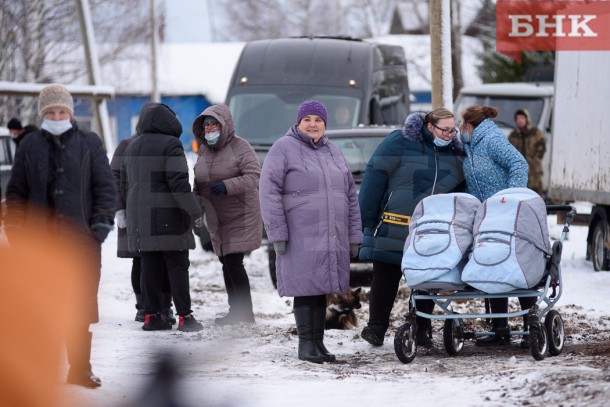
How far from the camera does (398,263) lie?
350 inches

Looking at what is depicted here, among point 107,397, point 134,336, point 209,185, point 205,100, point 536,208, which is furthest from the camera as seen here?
point 205,100

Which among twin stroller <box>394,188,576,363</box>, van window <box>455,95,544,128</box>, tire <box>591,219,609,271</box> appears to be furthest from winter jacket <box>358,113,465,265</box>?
van window <box>455,95,544,128</box>

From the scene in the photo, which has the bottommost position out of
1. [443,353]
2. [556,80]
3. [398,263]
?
[443,353]

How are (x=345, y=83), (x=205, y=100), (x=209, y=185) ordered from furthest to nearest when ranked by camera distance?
(x=205, y=100), (x=345, y=83), (x=209, y=185)

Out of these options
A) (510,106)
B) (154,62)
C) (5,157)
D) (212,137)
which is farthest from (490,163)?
(154,62)

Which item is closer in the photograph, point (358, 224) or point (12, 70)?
point (358, 224)

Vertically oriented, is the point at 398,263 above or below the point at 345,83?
below

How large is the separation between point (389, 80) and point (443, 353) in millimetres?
11048

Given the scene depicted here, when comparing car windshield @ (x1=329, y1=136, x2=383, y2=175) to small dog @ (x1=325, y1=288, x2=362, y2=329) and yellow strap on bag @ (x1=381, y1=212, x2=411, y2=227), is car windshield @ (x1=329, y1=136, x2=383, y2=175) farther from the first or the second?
yellow strap on bag @ (x1=381, y1=212, x2=411, y2=227)

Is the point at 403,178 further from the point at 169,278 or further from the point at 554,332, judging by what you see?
the point at 169,278

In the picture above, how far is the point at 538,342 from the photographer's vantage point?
8039mm

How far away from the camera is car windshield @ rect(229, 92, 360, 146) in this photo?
53.7 feet

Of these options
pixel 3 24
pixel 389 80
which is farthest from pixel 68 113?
pixel 3 24

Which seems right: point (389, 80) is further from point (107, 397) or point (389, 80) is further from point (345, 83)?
point (107, 397)
